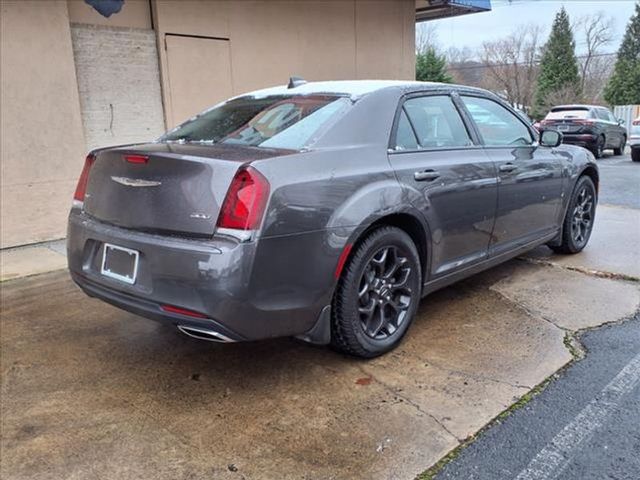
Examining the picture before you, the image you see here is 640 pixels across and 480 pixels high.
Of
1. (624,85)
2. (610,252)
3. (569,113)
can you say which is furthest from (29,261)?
(624,85)

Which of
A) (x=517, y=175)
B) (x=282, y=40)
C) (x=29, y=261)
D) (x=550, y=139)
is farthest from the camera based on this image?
(x=282, y=40)

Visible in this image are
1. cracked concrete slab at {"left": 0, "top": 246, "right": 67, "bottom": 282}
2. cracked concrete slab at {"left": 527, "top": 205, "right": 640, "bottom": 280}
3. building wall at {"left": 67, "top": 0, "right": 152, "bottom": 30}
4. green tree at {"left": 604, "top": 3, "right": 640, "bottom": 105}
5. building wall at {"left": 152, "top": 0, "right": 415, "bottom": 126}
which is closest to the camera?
cracked concrete slab at {"left": 527, "top": 205, "right": 640, "bottom": 280}

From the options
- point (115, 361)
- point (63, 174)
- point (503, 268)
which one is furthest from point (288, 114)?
point (63, 174)

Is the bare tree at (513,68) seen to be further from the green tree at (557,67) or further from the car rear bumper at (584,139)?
the car rear bumper at (584,139)

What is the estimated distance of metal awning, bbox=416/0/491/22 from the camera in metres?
10.8

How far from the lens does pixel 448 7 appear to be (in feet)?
37.1

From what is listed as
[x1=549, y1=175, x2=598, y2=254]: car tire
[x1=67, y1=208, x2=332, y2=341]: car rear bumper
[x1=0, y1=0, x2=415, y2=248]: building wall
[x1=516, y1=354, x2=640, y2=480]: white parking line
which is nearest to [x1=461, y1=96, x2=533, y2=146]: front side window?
[x1=549, y1=175, x2=598, y2=254]: car tire

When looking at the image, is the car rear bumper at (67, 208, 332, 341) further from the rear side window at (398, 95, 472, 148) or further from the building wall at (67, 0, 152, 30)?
the building wall at (67, 0, 152, 30)

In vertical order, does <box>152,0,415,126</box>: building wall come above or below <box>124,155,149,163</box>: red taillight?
above

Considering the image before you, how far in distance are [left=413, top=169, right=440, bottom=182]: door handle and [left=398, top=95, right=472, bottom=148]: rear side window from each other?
21cm

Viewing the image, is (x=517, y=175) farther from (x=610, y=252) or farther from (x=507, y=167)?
(x=610, y=252)

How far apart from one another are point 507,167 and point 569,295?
1147 millimetres

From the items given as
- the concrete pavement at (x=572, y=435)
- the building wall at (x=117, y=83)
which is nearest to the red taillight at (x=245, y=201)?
the concrete pavement at (x=572, y=435)

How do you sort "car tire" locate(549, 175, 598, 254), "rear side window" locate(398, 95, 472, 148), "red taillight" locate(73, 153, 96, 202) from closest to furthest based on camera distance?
"red taillight" locate(73, 153, 96, 202) < "rear side window" locate(398, 95, 472, 148) < "car tire" locate(549, 175, 598, 254)
